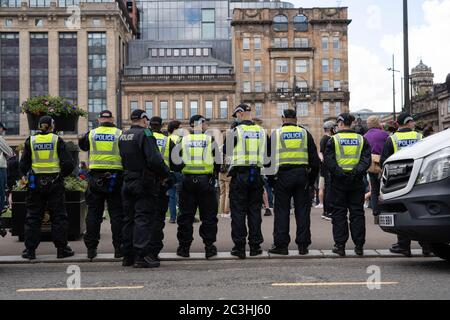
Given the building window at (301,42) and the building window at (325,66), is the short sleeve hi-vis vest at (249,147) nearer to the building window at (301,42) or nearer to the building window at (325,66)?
the building window at (325,66)

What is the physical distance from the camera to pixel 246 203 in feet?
31.8

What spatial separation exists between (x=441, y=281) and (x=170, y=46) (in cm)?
8857

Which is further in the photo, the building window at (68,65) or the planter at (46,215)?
the building window at (68,65)

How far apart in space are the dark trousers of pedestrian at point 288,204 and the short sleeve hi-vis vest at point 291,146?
0.15m

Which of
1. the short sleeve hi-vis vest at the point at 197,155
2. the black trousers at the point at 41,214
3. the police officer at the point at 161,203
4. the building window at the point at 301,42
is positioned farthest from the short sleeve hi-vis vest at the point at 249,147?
the building window at the point at 301,42

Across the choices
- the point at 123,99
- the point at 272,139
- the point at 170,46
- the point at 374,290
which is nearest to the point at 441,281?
the point at 374,290

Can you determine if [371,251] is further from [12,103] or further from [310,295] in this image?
[12,103]

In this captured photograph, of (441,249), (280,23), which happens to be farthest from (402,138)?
(280,23)

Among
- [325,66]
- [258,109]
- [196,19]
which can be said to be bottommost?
[258,109]

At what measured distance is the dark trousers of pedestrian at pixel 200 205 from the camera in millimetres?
9547

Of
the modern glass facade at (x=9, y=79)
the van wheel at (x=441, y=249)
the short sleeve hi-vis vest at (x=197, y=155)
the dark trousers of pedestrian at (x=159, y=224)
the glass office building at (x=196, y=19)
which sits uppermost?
the glass office building at (x=196, y=19)

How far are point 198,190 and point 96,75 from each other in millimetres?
80453

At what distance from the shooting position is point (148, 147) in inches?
337

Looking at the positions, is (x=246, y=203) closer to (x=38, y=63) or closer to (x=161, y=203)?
(x=161, y=203)
